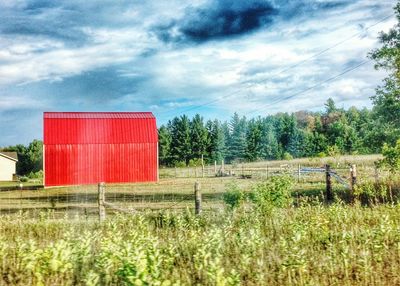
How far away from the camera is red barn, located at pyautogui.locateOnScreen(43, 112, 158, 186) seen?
3216cm

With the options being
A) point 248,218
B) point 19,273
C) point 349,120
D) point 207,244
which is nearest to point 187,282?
point 207,244

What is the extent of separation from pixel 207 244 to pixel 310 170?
29398mm

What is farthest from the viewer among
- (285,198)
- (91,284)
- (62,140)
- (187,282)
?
(62,140)

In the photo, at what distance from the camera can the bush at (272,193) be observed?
11.0 metres

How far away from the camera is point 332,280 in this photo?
6.11 m

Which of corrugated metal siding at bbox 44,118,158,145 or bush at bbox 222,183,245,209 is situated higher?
corrugated metal siding at bbox 44,118,158,145

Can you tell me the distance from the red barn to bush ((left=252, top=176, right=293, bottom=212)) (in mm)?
22709

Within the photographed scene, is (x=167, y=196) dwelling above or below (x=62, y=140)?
below

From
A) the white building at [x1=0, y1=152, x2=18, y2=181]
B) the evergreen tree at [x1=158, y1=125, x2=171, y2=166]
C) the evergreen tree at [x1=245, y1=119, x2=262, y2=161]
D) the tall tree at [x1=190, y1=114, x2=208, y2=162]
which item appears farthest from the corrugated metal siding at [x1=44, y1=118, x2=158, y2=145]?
the evergreen tree at [x1=245, y1=119, x2=262, y2=161]

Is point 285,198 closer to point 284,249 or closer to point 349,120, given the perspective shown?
point 284,249

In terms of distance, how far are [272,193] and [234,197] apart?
45.3 inches

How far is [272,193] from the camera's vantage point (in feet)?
37.3

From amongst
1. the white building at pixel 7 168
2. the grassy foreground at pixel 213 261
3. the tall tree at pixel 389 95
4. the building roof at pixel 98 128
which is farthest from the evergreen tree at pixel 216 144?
the grassy foreground at pixel 213 261

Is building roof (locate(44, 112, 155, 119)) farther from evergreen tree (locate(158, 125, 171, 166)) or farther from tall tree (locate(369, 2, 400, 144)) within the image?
evergreen tree (locate(158, 125, 171, 166))
